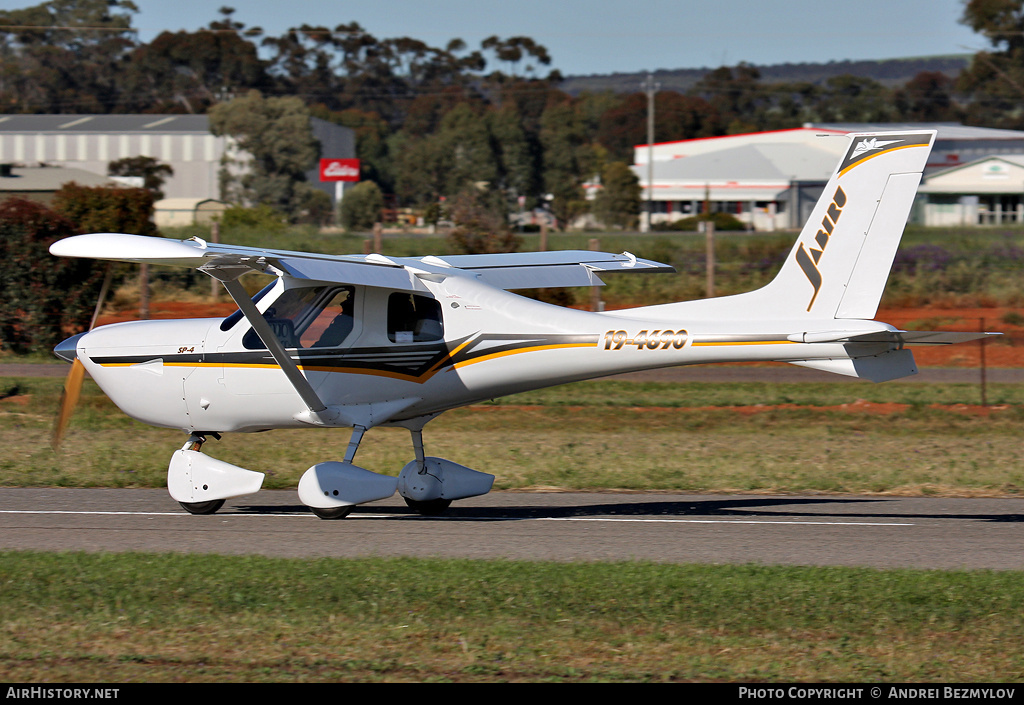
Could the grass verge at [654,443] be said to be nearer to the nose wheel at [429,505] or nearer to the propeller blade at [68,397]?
the propeller blade at [68,397]

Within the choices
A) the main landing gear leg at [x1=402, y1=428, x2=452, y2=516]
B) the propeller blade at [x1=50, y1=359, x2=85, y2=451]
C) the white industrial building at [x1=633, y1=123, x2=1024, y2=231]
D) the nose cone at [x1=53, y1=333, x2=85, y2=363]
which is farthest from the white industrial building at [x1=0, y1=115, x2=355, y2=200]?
the main landing gear leg at [x1=402, y1=428, x2=452, y2=516]

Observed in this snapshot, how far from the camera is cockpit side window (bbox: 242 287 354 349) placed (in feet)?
31.5

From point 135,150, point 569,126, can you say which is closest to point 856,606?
point 135,150

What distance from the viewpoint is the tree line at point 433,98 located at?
9531 centimetres

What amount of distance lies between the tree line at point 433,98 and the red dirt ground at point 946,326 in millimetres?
50133

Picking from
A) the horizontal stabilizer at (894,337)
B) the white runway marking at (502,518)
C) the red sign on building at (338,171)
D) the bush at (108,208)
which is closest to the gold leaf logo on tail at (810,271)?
the horizontal stabilizer at (894,337)

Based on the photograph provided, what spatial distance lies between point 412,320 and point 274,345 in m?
1.19

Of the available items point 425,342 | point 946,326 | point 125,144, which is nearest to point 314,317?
point 425,342

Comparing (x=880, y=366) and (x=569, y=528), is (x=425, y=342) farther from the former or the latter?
(x=880, y=366)

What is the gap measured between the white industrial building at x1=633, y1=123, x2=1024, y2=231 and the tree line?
5288 mm

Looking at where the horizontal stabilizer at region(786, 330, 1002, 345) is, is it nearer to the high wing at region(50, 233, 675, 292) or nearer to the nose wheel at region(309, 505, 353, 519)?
the high wing at region(50, 233, 675, 292)

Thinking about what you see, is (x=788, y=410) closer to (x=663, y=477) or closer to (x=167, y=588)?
(x=663, y=477)

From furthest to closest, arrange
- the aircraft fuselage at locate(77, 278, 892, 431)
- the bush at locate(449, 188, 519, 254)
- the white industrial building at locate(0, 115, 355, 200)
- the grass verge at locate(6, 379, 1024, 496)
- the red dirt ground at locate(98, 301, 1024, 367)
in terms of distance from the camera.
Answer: the white industrial building at locate(0, 115, 355, 200) < the bush at locate(449, 188, 519, 254) < the red dirt ground at locate(98, 301, 1024, 367) < the grass verge at locate(6, 379, 1024, 496) < the aircraft fuselage at locate(77, 278, 892, 431)

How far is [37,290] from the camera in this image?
62.4 feet
